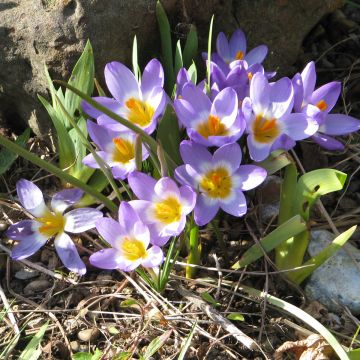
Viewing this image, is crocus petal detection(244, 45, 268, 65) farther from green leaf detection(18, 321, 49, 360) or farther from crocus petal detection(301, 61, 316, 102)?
green leaf detection(18, 321, 49, 360)

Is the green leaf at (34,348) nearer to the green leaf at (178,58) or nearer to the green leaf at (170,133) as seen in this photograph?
the green leaf at (170,133)

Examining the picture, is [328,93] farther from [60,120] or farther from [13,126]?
[13,126]

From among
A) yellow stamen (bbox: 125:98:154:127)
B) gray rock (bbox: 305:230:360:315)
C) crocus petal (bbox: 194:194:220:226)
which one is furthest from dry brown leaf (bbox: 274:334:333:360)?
yellow stamen (bbox: 125:98:154:127)

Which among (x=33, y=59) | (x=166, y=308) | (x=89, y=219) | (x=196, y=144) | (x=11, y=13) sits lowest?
(x=166, y=308)

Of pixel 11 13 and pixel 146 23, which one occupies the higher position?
pixel 11 13

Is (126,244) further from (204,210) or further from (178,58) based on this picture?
(178,58)

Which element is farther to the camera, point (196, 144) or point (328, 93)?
point (328, 93)

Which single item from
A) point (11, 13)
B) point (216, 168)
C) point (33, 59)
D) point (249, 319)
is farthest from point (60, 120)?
point (249, 319)

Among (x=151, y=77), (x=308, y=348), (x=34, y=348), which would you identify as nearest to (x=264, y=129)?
(x=151, y=77)
